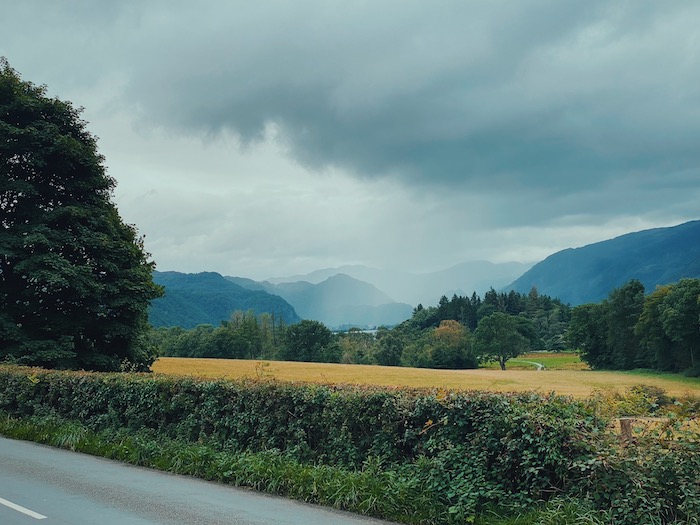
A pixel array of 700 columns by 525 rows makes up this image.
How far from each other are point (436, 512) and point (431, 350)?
104623 millimetres

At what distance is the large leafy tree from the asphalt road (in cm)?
1483

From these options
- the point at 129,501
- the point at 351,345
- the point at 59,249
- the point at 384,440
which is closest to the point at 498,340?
the point at 351,345

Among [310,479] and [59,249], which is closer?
[310,479]

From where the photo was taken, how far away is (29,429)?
1463 cm

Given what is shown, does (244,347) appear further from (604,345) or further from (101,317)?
(101,317)

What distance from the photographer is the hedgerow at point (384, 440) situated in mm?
7258

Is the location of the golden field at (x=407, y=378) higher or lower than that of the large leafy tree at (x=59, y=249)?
lower

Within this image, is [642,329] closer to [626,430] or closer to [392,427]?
[392,427]

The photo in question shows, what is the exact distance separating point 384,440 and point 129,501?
399 cm

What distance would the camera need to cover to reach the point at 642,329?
81.3m

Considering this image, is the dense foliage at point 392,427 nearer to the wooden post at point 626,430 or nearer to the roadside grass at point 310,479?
the roadside grass at point 310,479

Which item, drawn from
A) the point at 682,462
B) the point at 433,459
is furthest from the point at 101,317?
the point at 682,462

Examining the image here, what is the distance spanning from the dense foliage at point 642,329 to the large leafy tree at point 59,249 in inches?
2615

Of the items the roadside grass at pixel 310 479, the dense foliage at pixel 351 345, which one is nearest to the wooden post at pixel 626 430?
the roadside grass at pixel 310 479
